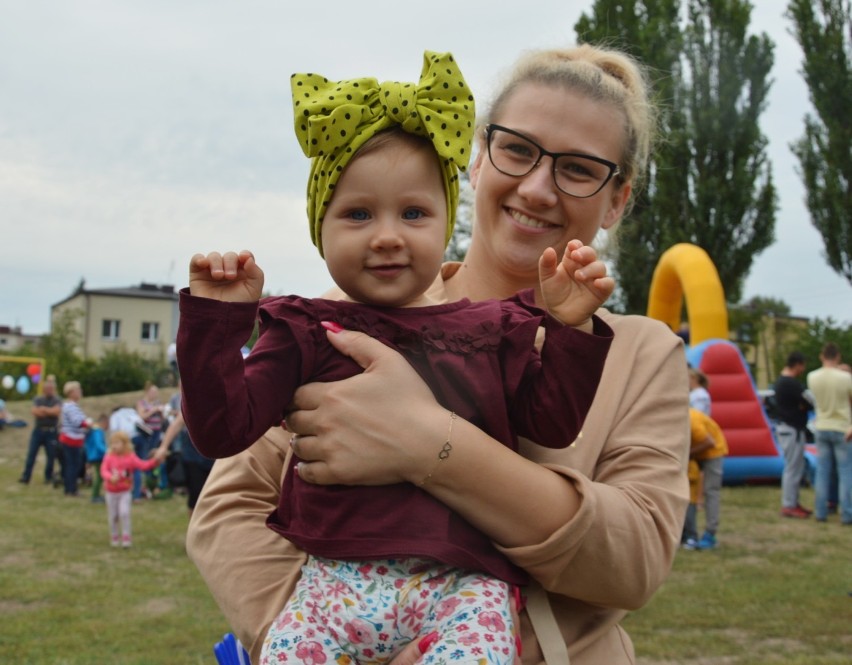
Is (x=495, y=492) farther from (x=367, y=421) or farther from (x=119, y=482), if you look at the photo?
(x=119, y=482)

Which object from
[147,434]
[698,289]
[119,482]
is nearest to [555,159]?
[119,482]

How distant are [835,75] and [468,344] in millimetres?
26504

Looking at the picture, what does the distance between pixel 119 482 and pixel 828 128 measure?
2160 cm

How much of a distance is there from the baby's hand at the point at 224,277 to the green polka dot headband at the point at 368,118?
24cm

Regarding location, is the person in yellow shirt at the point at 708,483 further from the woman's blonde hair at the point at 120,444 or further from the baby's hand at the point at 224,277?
the baby's hand at the point at 224,277

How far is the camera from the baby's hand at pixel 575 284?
5.42 feet

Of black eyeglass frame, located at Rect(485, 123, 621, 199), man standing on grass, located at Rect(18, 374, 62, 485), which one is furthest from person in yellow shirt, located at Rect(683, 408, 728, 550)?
man standing on grass, located at Rect(18, 374, 62, 485)

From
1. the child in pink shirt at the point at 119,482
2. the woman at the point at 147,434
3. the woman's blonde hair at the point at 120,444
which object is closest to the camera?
the child in pink shirt at the point at 119,482

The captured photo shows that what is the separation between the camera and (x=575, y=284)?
1.68 meters

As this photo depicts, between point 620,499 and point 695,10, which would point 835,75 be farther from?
point 620,499

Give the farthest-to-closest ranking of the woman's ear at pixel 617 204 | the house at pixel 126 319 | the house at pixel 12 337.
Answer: the house at pixel 12 337, the house at pixel 126 319, the woman's ear at pixel 617 204

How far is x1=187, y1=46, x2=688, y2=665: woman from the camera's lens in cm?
164

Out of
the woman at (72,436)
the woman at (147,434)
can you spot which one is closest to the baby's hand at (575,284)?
the woman at (72,436)

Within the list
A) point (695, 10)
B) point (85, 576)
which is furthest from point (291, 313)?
point (695, 10)
